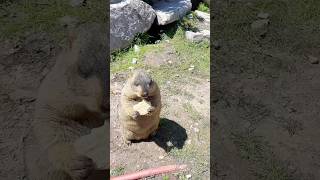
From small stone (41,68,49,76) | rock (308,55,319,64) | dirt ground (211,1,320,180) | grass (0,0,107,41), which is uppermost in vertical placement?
rock (308,55,319,64)

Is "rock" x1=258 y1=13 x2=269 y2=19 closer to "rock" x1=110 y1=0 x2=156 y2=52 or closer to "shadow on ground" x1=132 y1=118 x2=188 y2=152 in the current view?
"rock" x1=110 y1=0 x2=156 y2=52

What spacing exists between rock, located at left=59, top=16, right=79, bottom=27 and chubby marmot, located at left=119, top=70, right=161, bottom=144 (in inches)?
74.1

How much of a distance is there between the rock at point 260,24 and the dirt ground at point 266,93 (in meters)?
0.05

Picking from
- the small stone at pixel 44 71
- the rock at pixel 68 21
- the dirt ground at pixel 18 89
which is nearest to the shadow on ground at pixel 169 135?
the dirt ground at pixel 18 89

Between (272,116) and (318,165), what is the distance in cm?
73

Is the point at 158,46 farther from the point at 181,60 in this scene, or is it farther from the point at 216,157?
the point at 216,157

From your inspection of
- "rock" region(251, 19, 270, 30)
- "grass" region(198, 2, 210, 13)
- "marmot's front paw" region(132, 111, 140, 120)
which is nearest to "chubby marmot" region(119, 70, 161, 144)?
"marmot's front paw" region(132, 111, 140, 120)

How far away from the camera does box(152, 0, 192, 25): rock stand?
271 inches

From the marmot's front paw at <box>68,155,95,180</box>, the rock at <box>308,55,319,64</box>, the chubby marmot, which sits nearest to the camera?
the marmot's front paw at <box>68,155,95,180</box>

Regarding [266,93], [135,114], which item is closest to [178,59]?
[266,93]

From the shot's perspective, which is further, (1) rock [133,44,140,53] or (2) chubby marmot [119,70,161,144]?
(1) rock [133,44,140,53]

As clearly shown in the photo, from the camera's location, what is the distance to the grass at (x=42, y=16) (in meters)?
6.22

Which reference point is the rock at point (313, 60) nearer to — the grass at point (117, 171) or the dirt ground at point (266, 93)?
the dirt ground at point (266, 93)

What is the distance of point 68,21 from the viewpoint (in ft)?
20.9
